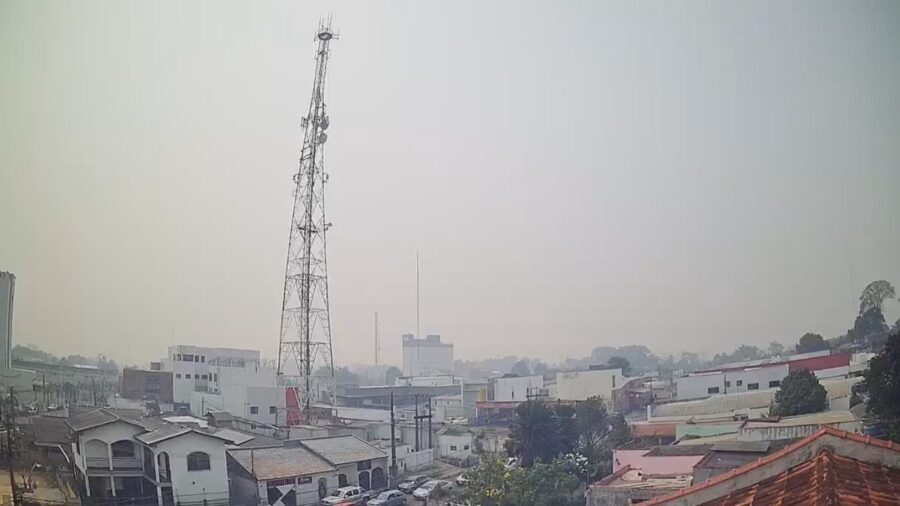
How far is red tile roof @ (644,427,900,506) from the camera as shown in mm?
1825

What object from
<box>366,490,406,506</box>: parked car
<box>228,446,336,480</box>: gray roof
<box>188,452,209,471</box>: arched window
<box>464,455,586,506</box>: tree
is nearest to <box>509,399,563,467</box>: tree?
<box>464,455,586,506</box>: tree

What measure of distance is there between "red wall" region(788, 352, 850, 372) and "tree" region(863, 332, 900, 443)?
1629 mm

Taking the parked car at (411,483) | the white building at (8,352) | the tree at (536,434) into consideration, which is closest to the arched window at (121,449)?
the white building at (8,352)

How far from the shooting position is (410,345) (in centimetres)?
877

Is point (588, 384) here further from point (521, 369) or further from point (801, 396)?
point (801, 396)

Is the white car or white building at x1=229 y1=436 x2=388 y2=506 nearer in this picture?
white building at x1=229 y1=436 x2=388 y2=506

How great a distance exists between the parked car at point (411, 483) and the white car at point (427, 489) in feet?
0.25

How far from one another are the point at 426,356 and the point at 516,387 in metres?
1.31

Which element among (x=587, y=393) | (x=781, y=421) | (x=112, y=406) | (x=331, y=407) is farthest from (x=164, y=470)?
(x=587, y=393)

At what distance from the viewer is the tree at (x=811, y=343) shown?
269 inches

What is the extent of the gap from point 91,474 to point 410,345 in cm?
431

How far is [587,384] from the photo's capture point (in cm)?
876

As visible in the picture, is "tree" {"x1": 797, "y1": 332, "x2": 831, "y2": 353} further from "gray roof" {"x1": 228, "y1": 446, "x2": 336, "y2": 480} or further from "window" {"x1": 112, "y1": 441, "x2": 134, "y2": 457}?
"window" {"x1": 112, "y1": 441, "x2": 134, "y2": 457}

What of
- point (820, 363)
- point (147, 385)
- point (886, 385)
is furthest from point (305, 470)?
point (820, 363)
